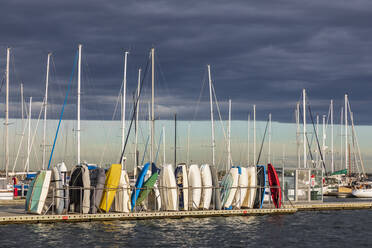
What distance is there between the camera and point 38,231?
122 ft

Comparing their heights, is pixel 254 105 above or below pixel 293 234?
above

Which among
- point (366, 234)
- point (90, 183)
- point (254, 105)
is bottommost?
point (366, 234)

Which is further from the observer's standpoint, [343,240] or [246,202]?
[246,202]

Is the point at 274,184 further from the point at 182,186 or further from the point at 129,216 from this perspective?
the point at 129,216

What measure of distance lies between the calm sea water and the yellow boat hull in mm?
1682

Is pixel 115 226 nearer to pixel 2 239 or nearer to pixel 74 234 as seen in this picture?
pixel 74 234

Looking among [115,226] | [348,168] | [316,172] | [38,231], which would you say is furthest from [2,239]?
[348,168]

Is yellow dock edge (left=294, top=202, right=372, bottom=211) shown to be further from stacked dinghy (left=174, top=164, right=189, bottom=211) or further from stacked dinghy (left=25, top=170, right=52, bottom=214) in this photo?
stacked dinghy (left=25, top=170, right=52, bottom=214)

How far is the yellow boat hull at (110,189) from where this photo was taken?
42.5 m

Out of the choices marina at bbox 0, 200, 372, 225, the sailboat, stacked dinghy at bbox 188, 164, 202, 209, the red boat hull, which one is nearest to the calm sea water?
marina at bbox 0, 200, 372, 225

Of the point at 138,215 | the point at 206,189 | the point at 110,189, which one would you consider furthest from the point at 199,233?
the point at 206,189

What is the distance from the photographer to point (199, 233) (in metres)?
38.0

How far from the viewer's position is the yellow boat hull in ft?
140

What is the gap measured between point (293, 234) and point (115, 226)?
11.5 meters
